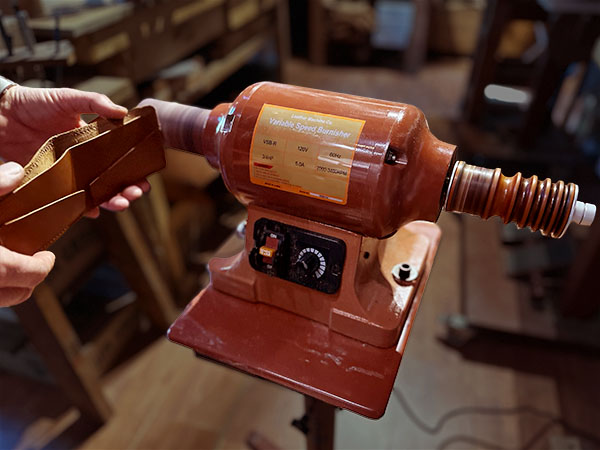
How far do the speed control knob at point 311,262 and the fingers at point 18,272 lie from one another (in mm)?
365

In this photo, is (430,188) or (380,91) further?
(380,91)

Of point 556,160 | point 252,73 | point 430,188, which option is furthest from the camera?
point 252,73

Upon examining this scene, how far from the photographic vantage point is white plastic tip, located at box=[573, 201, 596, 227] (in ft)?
1.89

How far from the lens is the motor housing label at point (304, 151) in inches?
24.0

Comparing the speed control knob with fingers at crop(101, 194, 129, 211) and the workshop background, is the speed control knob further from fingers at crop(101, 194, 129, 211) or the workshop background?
fingers at crop(101, 194, 129, 211)

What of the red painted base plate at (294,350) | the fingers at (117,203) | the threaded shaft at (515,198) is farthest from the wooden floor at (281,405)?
the threaded shaft at (515,198)

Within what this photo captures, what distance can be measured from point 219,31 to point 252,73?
0.76 m

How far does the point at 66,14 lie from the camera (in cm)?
136

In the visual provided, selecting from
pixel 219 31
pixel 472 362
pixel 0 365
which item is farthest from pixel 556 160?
pixel 0 365

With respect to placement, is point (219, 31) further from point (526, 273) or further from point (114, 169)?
point (526, 273)

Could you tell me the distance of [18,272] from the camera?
0.57 metres

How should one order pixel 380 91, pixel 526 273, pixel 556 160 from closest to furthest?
1. pixel 526 273
2. pixel 556 160
3. pixel 380 91

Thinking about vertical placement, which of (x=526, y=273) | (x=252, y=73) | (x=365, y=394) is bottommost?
(x=526, y=273)

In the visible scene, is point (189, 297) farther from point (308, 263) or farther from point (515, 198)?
point (515, 198)
